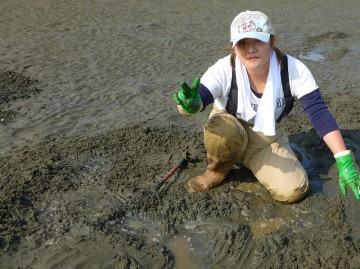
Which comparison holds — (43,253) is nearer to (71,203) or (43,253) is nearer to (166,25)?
(71,203)

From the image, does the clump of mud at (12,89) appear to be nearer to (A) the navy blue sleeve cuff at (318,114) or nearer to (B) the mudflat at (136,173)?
(B) the mudflat at (136,173)

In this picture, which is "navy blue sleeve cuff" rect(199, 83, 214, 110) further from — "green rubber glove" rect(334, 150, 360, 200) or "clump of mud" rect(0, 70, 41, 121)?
"clump of mud" rect(0, 70, 41, 121)

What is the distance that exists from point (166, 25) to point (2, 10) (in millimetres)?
4300

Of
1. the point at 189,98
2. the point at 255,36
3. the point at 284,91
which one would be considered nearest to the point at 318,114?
the point at 284,91

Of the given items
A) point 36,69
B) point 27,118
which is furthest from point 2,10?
point 27,118

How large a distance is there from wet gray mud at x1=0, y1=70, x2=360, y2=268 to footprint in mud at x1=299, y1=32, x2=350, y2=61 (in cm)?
363

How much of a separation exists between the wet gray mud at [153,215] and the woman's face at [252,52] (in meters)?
1.16

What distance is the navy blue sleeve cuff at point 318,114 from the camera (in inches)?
119

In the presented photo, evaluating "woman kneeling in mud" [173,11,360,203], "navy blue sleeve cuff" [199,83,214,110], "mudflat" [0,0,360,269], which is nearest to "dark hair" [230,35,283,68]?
"woman kneeling in mud" [173,11,360,203]

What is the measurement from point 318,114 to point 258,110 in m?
0.45

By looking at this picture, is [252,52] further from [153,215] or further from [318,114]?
[153,215]

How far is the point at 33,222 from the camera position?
10.8ft

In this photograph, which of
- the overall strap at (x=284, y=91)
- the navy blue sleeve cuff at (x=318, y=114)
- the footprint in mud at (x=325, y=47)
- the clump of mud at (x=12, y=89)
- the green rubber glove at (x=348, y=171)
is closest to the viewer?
the green rubber glove at (x=348, y=171)

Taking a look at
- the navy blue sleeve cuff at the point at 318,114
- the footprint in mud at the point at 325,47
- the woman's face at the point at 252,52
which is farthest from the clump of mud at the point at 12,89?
the footprint in mud at the point at 325,47
